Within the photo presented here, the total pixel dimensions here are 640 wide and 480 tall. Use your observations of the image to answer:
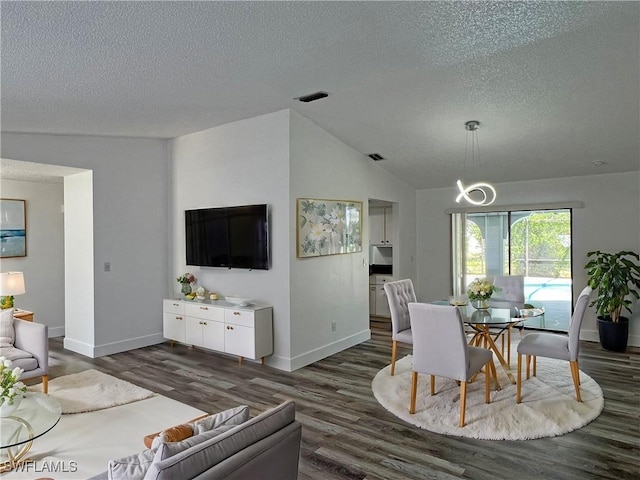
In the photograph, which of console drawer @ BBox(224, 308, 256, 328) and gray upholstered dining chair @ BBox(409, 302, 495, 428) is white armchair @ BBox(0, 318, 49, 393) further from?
gray upholstered dining chair @ BBox(409, 302, 495, 428)

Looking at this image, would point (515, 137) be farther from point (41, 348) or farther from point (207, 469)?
point (41, 348)

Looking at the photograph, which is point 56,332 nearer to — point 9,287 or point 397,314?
point 9,287

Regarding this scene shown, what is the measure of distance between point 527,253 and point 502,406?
3712mm

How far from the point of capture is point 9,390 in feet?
8.23

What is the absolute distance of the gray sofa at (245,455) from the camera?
135cm

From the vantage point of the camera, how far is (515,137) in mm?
5039

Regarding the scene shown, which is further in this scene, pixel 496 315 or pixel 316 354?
pixel 316 354

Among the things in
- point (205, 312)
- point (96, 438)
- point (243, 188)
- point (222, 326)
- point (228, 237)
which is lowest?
point (96, 438)

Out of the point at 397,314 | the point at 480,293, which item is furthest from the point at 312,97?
the point at 480,293

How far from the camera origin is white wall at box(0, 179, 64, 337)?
239 inches

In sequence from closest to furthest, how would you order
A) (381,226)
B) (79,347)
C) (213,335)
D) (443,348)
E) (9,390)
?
1. (9,390)
2. (443,348)
3. (213,335)
4. (79,347)
5. (381,226)

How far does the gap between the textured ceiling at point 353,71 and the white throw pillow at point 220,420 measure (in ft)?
7.25

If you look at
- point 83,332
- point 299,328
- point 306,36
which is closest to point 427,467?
point 299,328

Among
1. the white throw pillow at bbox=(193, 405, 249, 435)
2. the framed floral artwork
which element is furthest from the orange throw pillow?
the framed floral artwork
